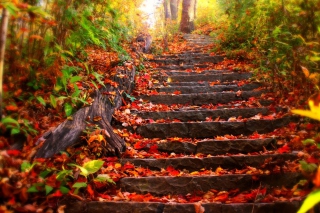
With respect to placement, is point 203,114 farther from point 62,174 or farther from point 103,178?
point 62,174

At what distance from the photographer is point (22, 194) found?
240 cm

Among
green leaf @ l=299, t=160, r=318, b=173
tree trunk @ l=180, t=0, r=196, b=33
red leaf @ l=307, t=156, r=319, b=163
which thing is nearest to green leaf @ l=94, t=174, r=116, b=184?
green leaf @ l=299, t=160, r=318, b=173

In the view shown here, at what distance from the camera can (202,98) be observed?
5.52 m

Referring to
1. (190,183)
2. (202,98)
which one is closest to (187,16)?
(202,98)

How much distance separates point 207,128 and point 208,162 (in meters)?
0.88

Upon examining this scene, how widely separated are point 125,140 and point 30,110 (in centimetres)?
140

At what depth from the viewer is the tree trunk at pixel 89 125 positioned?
3008mm

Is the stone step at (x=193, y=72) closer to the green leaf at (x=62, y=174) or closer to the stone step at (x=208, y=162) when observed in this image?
the stone step at (x=208, y=162)

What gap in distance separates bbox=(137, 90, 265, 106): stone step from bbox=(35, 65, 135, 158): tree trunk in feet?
3.03

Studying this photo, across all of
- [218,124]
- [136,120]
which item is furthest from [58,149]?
[218,124]

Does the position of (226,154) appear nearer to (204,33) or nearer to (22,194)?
(22,194)

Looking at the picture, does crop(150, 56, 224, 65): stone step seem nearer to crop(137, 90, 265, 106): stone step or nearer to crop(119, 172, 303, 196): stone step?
A: crop(137, 90, 265, 106): stone step

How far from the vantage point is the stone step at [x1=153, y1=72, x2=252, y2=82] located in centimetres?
638

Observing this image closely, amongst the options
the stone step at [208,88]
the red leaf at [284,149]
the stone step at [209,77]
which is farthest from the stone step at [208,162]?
the stone step at [209,77]
